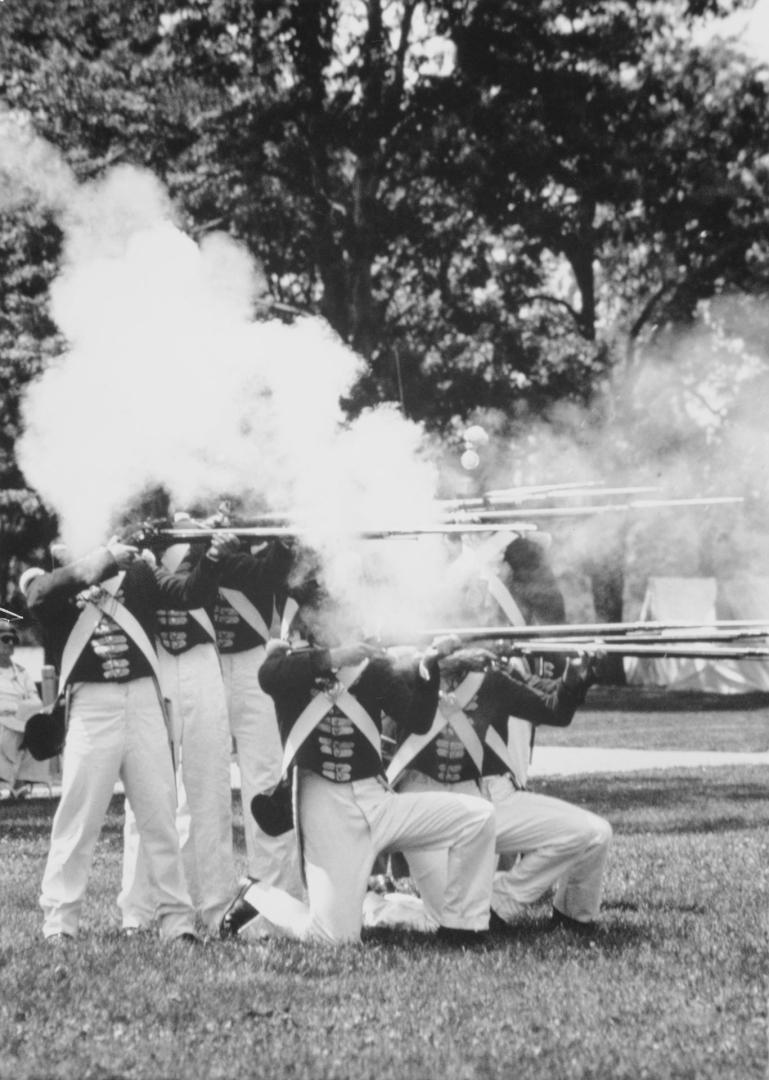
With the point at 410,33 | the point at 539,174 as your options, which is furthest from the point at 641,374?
the point at 410,33

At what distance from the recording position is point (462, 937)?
7727mm

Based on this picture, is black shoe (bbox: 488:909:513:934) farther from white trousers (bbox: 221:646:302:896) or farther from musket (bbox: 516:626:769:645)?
musket (bbox: 516:626:769:645)

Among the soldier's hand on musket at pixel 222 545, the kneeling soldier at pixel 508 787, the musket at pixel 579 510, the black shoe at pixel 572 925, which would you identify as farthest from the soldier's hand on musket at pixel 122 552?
the black shoe at pixel 572 925

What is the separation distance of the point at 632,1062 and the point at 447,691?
3.03 metres

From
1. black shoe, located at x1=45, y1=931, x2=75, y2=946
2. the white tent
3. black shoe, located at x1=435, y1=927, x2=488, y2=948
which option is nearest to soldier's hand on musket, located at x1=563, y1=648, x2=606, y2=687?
black shoe, located at x1=435, y1=927, x2=488, y2=948

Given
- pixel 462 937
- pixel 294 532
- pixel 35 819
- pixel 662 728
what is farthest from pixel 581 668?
pixel 662 728

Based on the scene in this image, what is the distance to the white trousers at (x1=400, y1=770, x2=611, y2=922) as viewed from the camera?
8.05 meters

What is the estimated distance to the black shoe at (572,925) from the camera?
26.2ft

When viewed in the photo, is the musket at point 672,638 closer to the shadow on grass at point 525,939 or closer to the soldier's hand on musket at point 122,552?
the shadow on grass at point 525,939

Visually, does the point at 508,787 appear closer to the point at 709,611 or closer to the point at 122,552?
the point at 122,552

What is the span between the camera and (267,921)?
26.2 ft

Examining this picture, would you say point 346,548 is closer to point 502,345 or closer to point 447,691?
point 447,691

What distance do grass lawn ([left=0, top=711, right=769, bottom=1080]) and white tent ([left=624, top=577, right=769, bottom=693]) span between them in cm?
2106

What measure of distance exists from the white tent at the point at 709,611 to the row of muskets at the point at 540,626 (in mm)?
20172
